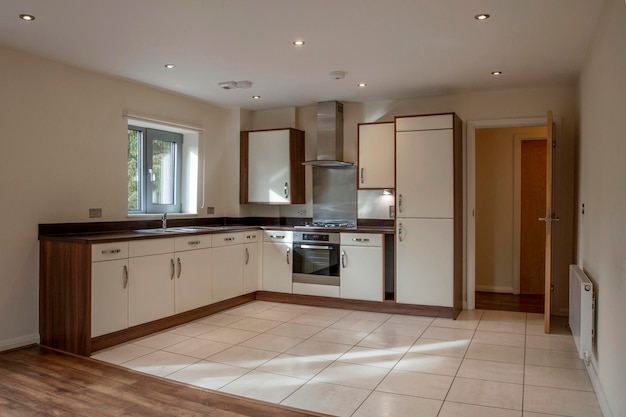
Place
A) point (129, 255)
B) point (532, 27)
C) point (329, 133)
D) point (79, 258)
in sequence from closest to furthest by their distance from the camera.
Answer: point (532, 27), point (79, 258), point (129, 255), point (329, 133)

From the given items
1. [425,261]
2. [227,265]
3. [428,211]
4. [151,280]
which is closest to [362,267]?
[425,261]

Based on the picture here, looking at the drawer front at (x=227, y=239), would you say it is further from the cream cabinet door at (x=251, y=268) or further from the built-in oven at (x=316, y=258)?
the built-in oven at (x=316, y=258)

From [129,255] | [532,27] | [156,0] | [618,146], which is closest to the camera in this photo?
[618,146]

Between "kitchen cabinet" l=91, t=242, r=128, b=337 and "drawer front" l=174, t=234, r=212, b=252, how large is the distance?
644mm

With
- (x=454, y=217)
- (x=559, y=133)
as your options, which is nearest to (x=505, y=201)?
(x=559, y=133)

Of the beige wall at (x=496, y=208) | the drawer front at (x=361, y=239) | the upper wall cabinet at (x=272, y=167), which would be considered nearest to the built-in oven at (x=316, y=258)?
the drawer front at (x=361, y=239)

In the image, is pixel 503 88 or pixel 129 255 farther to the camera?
pixel 503 88

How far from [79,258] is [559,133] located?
15.6 ft

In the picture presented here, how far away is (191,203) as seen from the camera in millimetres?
5668

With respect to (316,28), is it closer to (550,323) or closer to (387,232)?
(387,232)

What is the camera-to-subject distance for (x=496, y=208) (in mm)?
6242

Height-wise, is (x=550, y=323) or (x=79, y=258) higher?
(x=79, y=258)

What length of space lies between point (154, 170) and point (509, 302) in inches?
177

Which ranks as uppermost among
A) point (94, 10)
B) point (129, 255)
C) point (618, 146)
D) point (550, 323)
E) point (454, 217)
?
point (94, 10)
